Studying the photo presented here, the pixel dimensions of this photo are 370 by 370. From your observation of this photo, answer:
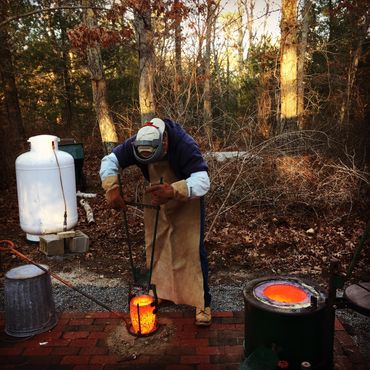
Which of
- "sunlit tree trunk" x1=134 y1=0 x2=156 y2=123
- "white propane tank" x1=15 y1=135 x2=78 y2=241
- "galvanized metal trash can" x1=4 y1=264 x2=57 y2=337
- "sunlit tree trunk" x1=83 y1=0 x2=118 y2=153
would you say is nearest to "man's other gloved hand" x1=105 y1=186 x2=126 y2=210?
"galvanized metal trash can" x1=4 y1=264 x2=57 y2=337

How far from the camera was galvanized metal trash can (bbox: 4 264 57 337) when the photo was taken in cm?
335

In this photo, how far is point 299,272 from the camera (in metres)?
4.84

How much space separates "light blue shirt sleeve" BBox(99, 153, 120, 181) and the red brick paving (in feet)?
4.72

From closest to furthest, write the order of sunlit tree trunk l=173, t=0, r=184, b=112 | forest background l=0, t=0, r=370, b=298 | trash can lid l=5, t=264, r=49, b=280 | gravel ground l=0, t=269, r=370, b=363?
trash can lid l=5, t=264, r=49, b=280
gravel ground l=0, t=269, r=370, b=363
forest background l=0, t=0, r=370, b=298
sunlit tree trunk l=173, t=0, r=184, b=112

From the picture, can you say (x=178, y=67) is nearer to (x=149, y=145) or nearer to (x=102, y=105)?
(x=102, y=105)

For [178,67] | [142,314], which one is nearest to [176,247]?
[142,314]

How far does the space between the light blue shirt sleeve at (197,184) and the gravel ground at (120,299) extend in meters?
1.43

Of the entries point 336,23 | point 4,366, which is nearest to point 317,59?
point 336,23

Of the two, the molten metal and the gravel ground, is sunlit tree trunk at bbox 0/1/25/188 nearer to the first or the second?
the gravel ground

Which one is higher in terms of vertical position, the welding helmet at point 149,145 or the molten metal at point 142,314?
the welding helmet at point 149,145

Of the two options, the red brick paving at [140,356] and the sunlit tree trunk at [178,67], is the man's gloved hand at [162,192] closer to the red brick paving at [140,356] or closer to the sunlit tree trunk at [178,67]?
the red brick paving at [140,356]

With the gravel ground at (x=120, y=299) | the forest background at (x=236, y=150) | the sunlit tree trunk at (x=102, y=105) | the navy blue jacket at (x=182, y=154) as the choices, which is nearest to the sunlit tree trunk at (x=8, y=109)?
the forest background at (x=236, y=150)

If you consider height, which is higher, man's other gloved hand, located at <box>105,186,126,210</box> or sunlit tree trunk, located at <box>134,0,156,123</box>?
sunlit tree trunk, located at <box>134,0,156,123</box>

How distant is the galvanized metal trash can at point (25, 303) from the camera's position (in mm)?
3350
